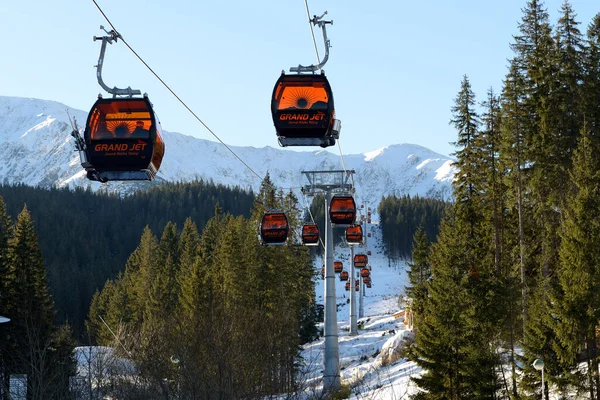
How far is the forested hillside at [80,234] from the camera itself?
118763 millimetres

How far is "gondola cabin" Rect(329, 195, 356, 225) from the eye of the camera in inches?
1280

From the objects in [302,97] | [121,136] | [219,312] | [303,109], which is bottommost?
[219,312]

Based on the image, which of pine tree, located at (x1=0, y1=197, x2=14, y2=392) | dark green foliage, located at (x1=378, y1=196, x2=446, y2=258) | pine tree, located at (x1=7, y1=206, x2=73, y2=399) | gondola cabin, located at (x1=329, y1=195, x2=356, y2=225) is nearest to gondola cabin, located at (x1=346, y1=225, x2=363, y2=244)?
gondola cabin, located at (x1=329, y1=195, x2=356, y2=225)

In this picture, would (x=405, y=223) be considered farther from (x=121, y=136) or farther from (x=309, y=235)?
(x=121, y=136)

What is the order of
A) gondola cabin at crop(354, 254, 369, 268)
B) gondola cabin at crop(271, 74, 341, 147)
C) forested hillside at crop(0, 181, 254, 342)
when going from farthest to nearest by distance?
forested hillside at crop(0, 181, 254, 342) < gondola cabin at crop(354, 254, 369, 268) < gondola cabin at crop(271, 74, 341, 147)

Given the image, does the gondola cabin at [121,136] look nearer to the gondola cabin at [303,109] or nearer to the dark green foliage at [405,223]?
the gondola cabin at [303,109]

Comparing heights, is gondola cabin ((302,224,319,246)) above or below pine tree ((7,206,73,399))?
above

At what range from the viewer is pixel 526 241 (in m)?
44.8

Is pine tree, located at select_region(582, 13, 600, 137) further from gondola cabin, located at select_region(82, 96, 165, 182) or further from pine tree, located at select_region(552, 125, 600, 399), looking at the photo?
gondola cabin, located at select_region(82, 96, 165, 182)

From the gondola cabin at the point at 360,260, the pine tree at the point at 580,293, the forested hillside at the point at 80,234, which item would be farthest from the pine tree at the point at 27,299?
the forested hillside at the point at 80,234

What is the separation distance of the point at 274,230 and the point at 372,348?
24533 mm

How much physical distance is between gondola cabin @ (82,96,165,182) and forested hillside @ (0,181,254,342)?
90.8 metres

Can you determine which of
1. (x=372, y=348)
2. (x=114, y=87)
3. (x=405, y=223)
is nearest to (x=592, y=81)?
(x=372, y=348)

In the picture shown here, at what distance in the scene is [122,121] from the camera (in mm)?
15086
